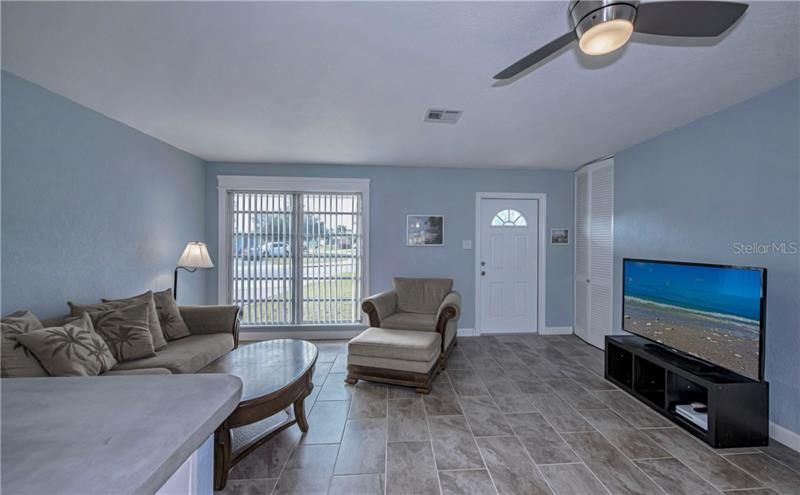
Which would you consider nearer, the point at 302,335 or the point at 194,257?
the point at 194,257

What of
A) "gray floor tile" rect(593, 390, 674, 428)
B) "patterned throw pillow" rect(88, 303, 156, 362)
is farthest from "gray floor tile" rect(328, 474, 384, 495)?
"gray floor tile" rect(593, 390, 674, 428)

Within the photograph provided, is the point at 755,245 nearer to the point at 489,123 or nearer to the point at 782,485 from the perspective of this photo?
the point at 782,485

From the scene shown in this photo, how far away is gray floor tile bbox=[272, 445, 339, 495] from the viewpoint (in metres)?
1.80

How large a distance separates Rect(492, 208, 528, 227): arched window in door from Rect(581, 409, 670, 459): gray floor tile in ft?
8.71

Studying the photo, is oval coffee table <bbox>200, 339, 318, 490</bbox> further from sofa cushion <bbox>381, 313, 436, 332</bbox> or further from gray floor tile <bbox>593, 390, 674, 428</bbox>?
gray floor tile <bbox>593, 390, 674, 428</bbox>

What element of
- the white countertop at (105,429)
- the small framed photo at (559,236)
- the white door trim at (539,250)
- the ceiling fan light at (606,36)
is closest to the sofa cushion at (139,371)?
Answer: the white countertop at (105,429)

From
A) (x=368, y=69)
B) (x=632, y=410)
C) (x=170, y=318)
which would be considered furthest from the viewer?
(x=170, y=318)

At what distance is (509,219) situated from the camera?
4.70 metres

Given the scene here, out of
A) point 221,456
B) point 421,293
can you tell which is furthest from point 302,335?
point 221,456

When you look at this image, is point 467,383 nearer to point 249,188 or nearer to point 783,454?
point 783,454

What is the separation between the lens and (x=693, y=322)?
2.48 m

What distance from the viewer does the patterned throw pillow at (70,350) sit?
6.07 feet

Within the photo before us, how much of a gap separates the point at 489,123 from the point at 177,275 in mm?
3737

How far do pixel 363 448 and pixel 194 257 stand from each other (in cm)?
267
